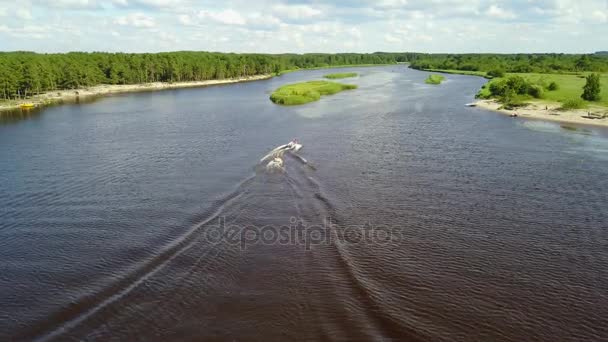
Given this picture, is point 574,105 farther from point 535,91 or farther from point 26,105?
point 26,105

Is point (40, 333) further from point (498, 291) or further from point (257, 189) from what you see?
point (498, 291)

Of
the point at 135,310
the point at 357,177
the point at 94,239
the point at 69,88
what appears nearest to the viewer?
the point at 135,310

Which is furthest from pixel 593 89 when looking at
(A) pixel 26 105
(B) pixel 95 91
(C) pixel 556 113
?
(B) pixel 95 91

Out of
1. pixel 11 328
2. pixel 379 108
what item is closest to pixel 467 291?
pixel 11 328

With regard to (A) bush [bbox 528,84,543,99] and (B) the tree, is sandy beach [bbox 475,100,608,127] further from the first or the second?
(A) bush [bbox 528,84,543,99]

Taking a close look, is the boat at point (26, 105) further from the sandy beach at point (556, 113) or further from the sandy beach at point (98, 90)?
the sandy beach at point (556, 113)
